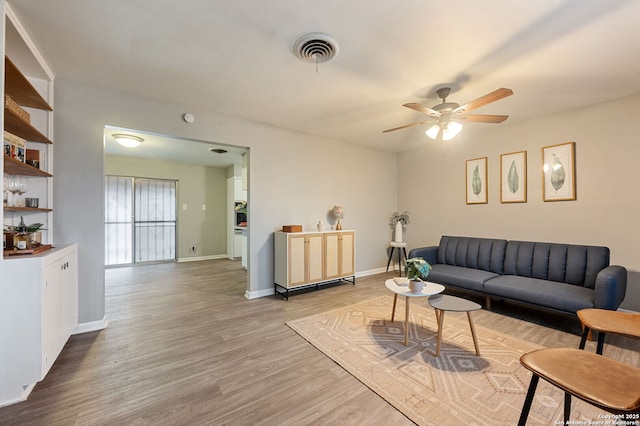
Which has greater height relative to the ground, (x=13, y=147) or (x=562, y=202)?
(x=13, y=147)

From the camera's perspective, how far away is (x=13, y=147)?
204 cm

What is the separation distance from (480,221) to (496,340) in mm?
2293

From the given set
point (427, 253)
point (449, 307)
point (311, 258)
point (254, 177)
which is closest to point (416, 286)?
point (449, 307)

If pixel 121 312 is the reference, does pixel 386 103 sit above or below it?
above

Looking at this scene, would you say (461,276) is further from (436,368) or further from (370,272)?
(370,272)

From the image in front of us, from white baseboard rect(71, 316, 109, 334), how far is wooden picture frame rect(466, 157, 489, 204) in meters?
5.37

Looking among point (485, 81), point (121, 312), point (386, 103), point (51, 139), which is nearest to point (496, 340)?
point (485, 81)

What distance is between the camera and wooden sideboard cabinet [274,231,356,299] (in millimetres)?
3795

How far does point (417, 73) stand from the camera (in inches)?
99.2

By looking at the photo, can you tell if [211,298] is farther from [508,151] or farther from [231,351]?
[508,151]

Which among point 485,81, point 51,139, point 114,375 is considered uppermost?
point 485,81

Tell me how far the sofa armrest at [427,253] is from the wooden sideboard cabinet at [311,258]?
1009 millimetres

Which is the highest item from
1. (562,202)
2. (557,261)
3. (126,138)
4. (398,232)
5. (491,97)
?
(126,138)

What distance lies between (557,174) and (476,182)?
3.36ft
